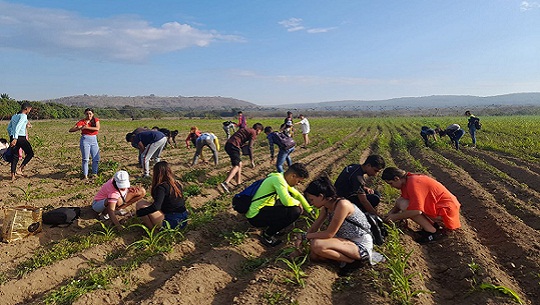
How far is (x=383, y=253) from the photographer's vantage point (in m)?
4.50

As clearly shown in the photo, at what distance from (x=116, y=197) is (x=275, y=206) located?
A: 7.87 feet

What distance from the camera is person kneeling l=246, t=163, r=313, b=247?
16.1 ft

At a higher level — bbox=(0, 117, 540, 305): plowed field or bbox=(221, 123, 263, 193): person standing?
bbox=(221, 123, 263, 193): person standing

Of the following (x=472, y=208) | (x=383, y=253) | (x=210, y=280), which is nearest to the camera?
(x=210, y=280)

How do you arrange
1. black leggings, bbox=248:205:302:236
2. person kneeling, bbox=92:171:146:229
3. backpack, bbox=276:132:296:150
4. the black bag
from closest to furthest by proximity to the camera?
the black bag, black leggings, bbox=248:205:302:236, person kneeling, bbox=92:171:146:229, backpack, bbox=276:132:296:150

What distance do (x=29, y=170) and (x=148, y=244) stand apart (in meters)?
6.78

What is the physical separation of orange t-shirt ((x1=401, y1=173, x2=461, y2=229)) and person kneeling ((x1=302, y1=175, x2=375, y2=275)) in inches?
43.2

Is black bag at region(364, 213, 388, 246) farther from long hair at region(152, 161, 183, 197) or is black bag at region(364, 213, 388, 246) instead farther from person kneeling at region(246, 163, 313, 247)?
long hair at region(152, 161, 183, 197)

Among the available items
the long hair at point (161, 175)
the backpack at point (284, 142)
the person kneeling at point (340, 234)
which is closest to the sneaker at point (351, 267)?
the person kneeling at point (340, 234)

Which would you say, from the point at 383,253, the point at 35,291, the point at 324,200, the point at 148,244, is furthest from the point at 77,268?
the point at 383,253

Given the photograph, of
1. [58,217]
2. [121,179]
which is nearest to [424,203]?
[121,179]

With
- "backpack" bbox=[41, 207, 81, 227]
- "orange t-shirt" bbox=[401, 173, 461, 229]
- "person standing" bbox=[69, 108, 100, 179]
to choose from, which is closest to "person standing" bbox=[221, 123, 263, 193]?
"person standing" bbox=[69, 108, 100, 179]

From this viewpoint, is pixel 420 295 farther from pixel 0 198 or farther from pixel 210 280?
pixel 0 198

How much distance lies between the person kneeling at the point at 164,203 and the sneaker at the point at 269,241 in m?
1.17
